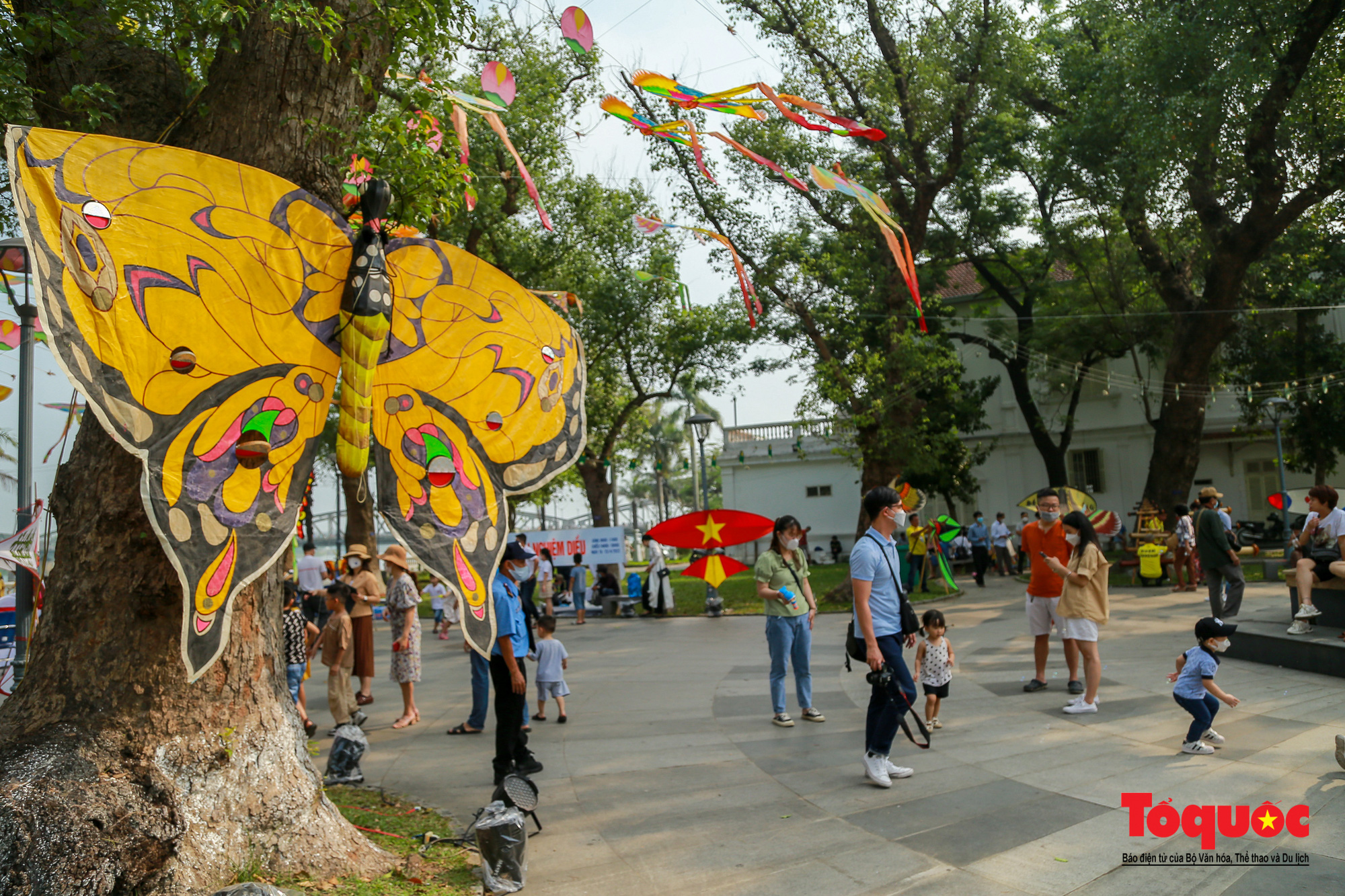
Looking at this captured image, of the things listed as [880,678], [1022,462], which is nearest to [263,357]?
[880,678]

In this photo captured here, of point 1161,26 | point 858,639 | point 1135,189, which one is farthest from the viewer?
point 1135,189

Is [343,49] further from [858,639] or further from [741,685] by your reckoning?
[741,685]

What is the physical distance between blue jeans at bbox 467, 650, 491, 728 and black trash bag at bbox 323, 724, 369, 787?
1610 millimetres

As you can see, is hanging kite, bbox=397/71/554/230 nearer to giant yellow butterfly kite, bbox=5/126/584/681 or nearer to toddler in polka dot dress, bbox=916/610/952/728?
giant yellow butterfly kite, bbox=5/126/584/681

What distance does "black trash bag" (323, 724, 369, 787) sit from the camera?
615 cm

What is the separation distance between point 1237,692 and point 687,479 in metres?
58.3

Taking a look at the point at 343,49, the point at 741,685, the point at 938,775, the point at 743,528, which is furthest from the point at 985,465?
the point at 343,49

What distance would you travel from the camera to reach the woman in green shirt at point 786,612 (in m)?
7.33

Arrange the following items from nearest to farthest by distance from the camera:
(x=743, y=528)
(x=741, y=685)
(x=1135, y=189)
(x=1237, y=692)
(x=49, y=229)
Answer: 1. (x=49, y=229)
2. (x=1237, y=692)
3. (x=741, y=685)
4. (x=743, y=528)
5. (x=1135, y=189)

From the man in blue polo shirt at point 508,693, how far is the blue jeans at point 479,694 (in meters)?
1.62

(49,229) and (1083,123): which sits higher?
(1083,123)

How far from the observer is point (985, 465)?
34.7 meters

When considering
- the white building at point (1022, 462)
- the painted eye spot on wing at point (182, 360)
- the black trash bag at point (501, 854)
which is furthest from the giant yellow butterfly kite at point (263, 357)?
the white building at point (1022, 462)

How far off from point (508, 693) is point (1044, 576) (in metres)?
5.02
